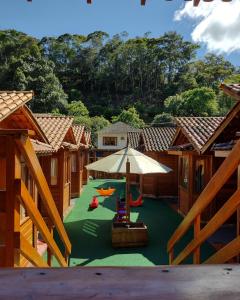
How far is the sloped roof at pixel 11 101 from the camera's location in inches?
180

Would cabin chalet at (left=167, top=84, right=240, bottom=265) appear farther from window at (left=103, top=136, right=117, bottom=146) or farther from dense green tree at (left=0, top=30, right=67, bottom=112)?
dense green tree at (left=0, top=30, right=67, bottom=112)

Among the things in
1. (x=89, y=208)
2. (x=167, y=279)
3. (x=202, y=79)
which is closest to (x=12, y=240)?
(x=167, y=279)

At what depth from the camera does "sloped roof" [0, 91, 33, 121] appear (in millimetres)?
4583

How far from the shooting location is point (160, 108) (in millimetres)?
58500

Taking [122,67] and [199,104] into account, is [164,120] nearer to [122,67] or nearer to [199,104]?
[199,104]

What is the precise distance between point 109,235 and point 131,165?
248 centimetres

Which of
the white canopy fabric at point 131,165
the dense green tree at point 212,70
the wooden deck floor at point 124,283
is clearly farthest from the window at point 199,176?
A: the dense green tree at point 212,70

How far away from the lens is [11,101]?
5.20m

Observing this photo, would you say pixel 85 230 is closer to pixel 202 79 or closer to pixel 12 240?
pixel 12 240

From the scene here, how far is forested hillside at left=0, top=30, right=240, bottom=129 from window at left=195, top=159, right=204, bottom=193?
3811 cm

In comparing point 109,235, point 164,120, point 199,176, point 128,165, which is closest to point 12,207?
point 128,165

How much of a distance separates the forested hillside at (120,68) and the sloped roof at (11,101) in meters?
43.1

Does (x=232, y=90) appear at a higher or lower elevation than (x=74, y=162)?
higher

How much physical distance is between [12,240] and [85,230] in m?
8.11
